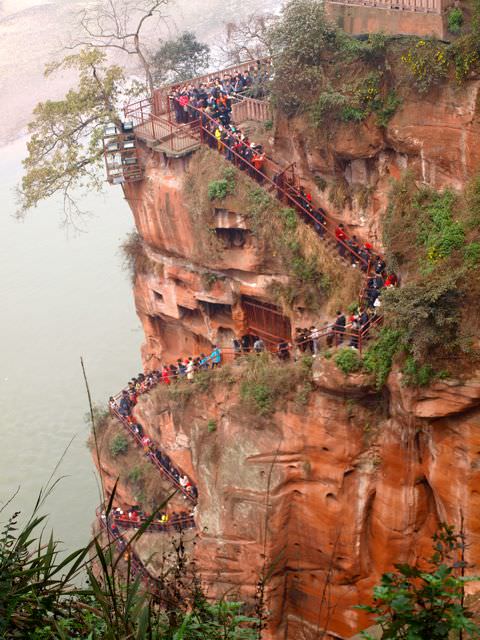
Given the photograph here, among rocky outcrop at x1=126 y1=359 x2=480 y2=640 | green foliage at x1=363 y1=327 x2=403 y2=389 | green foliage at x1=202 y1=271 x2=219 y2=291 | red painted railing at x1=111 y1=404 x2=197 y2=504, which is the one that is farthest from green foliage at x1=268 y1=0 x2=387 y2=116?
red painted railing at x1=111 y1=404 x2=197 y2=504

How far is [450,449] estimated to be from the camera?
16.2 metres

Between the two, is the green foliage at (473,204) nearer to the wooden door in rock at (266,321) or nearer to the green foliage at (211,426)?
the wooden door in rock at (266,321)

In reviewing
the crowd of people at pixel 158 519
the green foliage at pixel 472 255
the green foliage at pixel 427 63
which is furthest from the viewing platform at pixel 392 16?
the crowd of people at pixel 158 519

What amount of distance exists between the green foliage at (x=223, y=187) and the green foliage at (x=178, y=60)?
1218 centimetres

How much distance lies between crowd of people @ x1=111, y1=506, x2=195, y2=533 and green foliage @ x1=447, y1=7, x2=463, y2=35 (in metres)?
13.5

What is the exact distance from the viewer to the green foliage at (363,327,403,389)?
16984mm

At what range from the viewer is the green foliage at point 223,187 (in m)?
22.6

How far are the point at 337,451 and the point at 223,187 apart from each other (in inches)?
308

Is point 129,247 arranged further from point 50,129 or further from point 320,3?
point 320,3

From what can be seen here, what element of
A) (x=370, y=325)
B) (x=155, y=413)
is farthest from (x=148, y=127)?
(x=370, y=325)

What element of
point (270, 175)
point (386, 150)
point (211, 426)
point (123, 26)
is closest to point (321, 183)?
point (270, 175)

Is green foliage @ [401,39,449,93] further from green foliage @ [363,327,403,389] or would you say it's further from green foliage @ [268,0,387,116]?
green foliage @ [363,327,403,389]

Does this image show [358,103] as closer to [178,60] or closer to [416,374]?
[416,374]

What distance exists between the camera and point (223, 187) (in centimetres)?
2261
